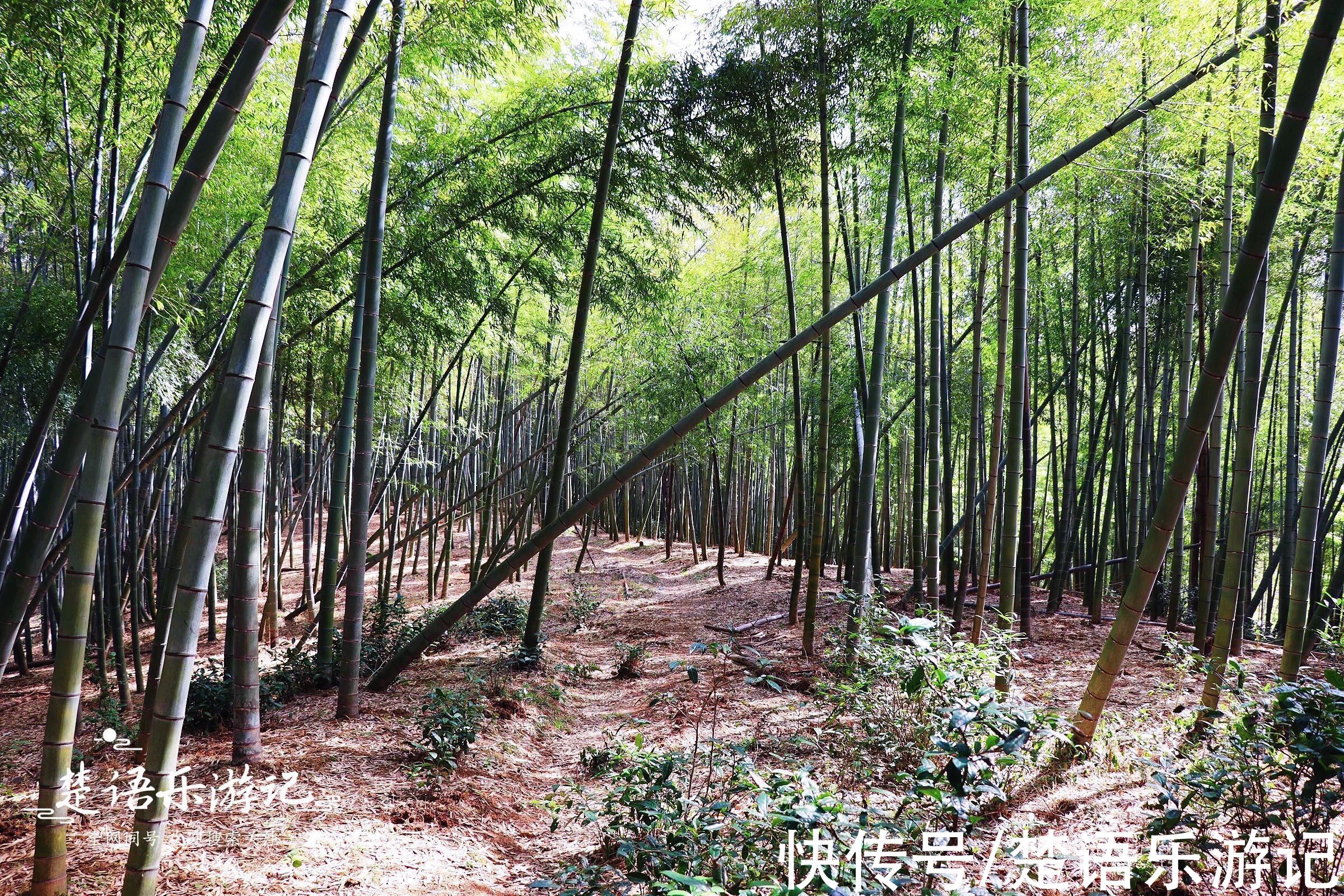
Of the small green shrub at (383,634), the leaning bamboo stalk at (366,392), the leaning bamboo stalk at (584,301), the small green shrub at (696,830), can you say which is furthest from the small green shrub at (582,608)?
the small green shrub at (696,830)

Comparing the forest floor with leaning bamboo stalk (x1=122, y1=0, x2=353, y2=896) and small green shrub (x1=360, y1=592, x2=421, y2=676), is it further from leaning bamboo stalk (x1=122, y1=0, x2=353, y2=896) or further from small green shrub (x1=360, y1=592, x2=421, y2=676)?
leaning bamboo stalk (x1=122, y1=0, x2=353, y2=896)

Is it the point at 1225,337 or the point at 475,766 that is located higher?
the point at 1225,337

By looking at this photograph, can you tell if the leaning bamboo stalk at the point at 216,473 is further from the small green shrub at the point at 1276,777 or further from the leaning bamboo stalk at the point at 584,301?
the small green shrub at the point at 1276,777

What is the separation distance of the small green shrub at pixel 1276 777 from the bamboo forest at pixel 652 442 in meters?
0.02

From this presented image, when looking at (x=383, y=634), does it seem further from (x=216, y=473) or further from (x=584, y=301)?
(x=216, y=473)

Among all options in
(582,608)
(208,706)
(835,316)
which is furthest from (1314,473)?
(582,608)

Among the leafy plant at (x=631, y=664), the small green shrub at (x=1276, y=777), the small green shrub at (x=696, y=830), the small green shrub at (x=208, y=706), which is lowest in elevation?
the leafy plant at (x=631, y=664)

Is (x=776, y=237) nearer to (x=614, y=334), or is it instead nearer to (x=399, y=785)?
(x=614, y=334)

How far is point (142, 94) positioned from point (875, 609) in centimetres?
465

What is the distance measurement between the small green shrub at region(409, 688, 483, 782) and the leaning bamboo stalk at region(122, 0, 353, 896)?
1.55 m

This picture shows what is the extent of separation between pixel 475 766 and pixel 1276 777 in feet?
9.13

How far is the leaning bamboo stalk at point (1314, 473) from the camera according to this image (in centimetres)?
278

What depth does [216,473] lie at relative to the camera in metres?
1.44

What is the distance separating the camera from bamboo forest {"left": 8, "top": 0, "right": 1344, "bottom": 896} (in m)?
1.77
